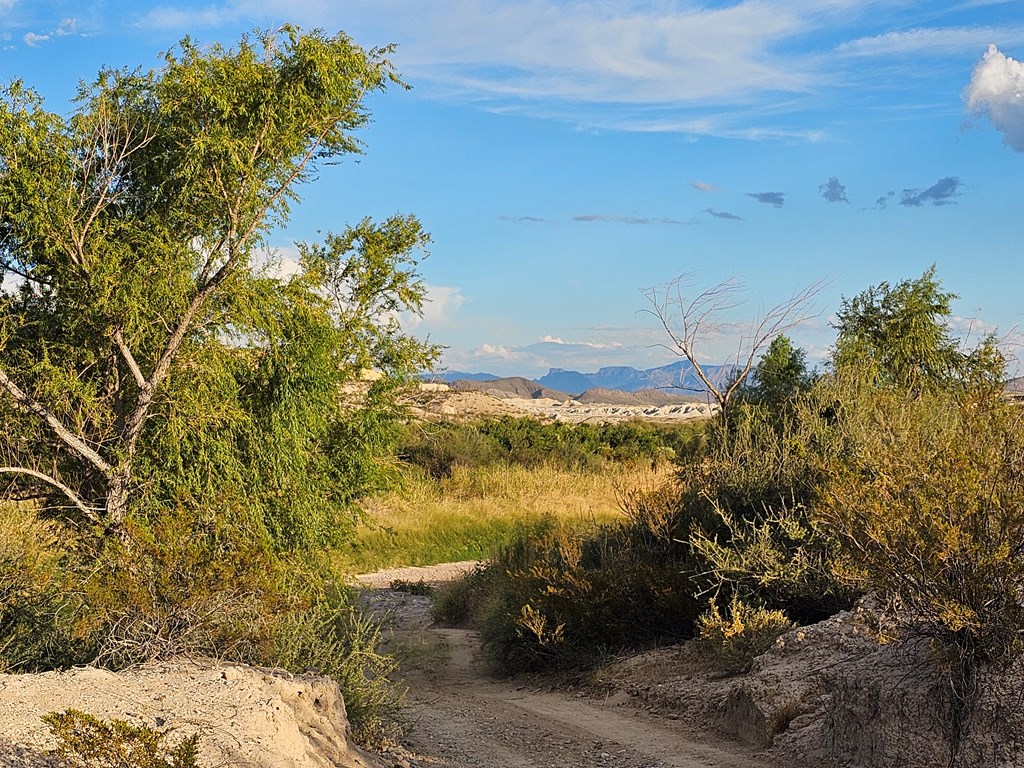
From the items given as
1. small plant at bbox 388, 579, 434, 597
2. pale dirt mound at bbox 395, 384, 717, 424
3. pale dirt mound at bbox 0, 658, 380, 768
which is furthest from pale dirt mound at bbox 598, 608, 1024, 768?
small plant at bbox 388, 579, 434, 597

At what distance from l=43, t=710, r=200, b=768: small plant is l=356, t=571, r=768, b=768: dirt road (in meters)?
3.32

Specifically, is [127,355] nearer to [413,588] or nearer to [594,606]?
[594,606]

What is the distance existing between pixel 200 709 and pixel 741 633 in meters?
6.16

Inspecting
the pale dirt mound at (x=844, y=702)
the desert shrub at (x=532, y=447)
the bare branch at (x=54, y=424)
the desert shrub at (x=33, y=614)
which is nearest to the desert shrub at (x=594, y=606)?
the pale dirt mound at (x=844, y=702)

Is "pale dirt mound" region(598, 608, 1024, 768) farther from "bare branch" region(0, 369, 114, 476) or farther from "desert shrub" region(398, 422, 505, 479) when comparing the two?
"desert shrub" region(398, 422, 505, 479)

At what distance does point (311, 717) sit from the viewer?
7.20 meters

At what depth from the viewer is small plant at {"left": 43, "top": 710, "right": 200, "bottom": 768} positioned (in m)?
5.02

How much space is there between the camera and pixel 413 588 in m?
19.9

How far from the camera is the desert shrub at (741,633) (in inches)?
416

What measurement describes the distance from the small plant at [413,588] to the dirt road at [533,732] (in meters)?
6.25

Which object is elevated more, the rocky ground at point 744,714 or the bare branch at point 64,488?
the bare branch at point 64,488

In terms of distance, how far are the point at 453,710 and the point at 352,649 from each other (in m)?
2.20

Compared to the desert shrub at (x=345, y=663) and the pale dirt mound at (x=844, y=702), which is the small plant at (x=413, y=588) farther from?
the desert shrub at (x=345, y=663)

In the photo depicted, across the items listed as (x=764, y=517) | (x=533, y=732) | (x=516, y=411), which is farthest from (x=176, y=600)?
(x=516, y=411)
